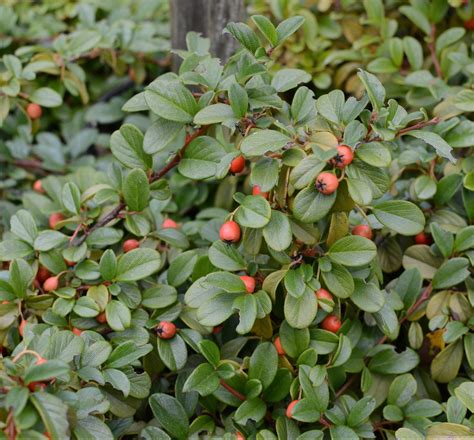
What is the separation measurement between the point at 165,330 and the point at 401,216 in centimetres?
60

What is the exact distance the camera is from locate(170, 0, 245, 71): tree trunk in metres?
2.19

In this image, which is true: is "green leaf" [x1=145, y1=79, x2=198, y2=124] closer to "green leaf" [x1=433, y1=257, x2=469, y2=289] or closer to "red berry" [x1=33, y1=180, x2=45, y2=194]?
"green leaf" [x1=433, y1=257, x2=469, y2=289]

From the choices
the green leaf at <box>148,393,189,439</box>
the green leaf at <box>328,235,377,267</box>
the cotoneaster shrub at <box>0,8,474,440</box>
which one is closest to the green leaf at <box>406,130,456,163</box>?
the cotoneaster shrub at <box>0,8,474,440</box>

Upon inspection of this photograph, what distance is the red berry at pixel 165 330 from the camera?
151 cm

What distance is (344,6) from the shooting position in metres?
2.42

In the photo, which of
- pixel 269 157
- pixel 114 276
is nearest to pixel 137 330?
pixel 114 276

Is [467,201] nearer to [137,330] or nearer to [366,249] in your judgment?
[366,249]

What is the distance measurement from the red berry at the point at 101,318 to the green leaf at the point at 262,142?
550 millimetres

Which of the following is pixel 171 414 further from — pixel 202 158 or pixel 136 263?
pixel 202 158

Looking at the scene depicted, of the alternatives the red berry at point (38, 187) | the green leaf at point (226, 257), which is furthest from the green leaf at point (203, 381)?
the red berry at point (38, 187)

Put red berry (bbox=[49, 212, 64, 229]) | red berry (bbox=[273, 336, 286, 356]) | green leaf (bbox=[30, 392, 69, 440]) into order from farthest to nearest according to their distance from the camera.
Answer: red berry (bbox=[49, 212, 64, 229]), red berry (bbox=[273, 336, 286, 356]), green leaf (bbox=[30, 392, 69, 440])

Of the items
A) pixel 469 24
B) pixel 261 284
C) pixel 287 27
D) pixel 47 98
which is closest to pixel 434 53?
pixel 469 24

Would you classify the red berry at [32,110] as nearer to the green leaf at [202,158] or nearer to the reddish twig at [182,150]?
the reddish twig at [182,150]

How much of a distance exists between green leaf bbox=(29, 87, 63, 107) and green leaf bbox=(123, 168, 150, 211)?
0.65 m
